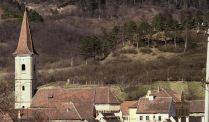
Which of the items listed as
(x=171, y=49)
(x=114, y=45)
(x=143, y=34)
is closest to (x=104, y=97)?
(x=171, y=49)

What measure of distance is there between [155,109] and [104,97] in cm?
952

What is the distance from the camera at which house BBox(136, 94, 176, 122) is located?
47406mm

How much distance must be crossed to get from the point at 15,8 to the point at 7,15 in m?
14.5

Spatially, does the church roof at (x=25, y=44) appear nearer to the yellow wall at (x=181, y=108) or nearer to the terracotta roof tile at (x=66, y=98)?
the terracotta roof tile at (x=66, y=98)

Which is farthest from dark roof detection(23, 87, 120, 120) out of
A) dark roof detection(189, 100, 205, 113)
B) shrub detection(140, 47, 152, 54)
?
shrub detection(140, 47, 152, 54)

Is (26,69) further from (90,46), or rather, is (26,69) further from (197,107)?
(90,46)

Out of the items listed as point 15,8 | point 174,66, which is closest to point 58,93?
point 174,66

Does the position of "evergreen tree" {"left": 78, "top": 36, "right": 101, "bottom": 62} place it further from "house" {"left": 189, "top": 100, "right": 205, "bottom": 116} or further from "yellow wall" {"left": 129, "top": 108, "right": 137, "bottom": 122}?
"yellow wall" {"left": 129, "top": 108, "right": 137, "bottom": 122}

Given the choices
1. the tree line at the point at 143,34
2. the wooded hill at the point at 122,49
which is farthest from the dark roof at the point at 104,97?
the tree line at the point at 143,34

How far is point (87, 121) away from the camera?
4791 cm

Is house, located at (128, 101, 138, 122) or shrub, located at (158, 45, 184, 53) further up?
shrub, located at (158, 45, 184, 53)

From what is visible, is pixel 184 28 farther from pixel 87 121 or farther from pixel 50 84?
pixel 87 121

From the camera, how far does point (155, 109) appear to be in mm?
48406

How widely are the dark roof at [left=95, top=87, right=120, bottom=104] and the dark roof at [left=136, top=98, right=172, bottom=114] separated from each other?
6436 mm
